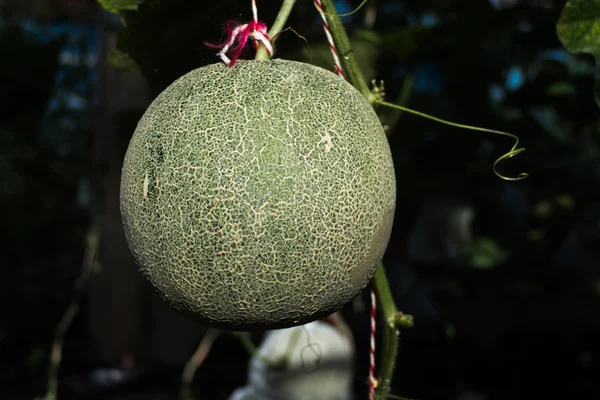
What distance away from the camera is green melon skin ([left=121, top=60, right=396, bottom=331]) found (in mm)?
756

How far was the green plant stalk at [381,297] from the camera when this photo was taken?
3.08 feet

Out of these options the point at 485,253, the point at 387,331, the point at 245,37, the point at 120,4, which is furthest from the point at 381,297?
the point at 485,253

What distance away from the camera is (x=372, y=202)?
2.67 ft

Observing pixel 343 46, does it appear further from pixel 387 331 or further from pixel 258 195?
pixel 387 331

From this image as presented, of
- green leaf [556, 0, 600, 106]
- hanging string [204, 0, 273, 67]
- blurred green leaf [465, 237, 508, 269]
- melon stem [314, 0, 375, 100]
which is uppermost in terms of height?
Result: hanging string [204, 0, 273, 67]

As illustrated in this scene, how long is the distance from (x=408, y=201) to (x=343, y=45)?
5.00ft

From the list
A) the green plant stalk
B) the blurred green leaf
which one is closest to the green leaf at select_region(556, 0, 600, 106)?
the green plant stalk

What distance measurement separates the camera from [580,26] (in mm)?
1040

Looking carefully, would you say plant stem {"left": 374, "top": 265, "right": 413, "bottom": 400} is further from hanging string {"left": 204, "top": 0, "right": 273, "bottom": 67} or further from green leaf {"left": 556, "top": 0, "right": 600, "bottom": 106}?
green leaf {"left": 556, "top": 0, "right": 600, "bottom": 106}

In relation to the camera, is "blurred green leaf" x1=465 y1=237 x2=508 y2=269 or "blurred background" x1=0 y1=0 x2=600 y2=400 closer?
"blurred background" x1=0 y1=0 x2=600 y2=400

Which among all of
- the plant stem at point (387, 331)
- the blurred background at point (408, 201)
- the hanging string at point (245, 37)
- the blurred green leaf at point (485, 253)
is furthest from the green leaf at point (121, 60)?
the blurred green leaf at point (485, 253)

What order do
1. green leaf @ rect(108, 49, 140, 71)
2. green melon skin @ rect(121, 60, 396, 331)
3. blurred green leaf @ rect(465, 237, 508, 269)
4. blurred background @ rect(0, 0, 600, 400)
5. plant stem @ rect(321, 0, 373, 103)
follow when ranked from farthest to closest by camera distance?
blurred green leaf @ rect(465, 237, 508, 269) → blurred background @ rect(0, 0, 600, 400) → green leaf @ rect(108, 49, 140, 71) → plant stem @ rect(321, 0, 373, 103) → green melon skin @ rect(121, 60, 396, 331)

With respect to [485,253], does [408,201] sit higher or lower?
higher

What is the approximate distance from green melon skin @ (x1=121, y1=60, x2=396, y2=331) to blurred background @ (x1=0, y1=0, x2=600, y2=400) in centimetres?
32
